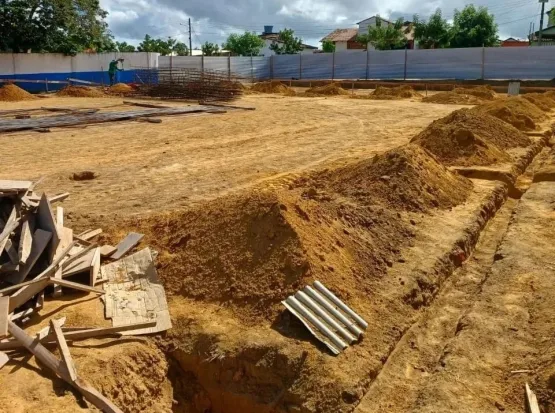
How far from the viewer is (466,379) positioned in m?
4.65

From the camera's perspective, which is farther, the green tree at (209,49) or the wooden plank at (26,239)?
the green tree at (209,49)

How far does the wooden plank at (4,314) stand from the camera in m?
4.70

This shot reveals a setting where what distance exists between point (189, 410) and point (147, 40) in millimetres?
78839

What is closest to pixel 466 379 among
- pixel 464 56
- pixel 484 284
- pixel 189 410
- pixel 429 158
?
pixel 484 284

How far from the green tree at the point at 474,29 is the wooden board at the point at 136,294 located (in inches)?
1861

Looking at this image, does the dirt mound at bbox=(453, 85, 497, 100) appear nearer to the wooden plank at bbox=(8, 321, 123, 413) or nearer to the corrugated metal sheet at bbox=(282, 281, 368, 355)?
the corrugated metal sheet at bbox=(282, 281, 368, 355)

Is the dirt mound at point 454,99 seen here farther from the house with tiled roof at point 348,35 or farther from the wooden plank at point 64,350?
the house with tiled roof at point 348,35

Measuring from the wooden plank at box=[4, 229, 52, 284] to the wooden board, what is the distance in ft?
2.64

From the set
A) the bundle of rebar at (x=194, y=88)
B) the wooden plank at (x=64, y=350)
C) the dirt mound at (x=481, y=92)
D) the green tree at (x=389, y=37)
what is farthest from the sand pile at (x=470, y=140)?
the green tree at (x=389, y=37)

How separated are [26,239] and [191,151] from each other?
327 inches

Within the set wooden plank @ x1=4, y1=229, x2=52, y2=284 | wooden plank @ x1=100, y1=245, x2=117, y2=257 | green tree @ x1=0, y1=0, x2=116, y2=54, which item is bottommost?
wooden plank @ x1=100, y1=245, x2=117, y2=257

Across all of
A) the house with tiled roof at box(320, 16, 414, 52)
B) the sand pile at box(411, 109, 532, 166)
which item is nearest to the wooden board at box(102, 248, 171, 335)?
the sand pile at box(411, 109, 532, 166)

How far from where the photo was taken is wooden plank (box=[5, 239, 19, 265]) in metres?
5.61

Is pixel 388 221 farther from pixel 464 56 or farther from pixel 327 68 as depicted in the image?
pixel 327 68
